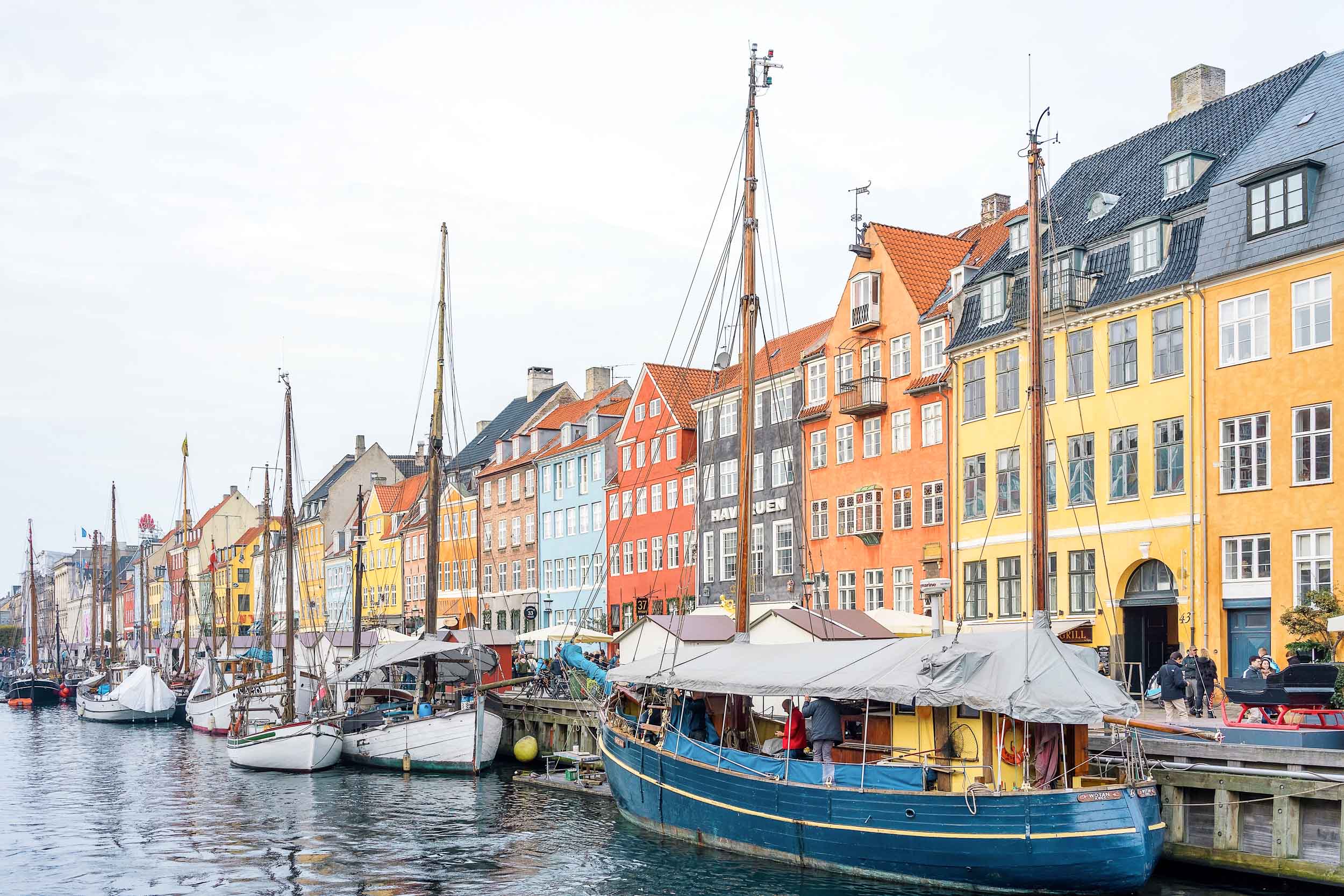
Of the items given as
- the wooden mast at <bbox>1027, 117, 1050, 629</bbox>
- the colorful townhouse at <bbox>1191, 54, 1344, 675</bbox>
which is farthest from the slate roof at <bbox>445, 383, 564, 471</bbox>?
the wooden mast at <bbox>1027, 117, 1050, 629</bbox>

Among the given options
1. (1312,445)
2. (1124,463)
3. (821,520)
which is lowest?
(821,520)

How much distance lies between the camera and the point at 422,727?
138 ft

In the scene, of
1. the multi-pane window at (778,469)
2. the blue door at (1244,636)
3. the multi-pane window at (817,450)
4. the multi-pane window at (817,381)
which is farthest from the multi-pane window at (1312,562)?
the multi-pane window at (778,469)

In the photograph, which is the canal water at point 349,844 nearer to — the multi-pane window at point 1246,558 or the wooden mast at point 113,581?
the multi-pane window at point 1246,558

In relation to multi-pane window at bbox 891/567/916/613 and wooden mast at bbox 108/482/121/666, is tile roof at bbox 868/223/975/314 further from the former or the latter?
wooden mast at bbox 108/482/121/666

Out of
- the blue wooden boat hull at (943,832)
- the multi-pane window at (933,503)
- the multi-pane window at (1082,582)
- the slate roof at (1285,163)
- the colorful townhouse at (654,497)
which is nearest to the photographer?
the blue wooden boat hull at (943,832)

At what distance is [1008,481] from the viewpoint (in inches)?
1706

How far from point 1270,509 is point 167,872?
2668 cm

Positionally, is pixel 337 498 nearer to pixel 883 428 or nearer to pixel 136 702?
pixel 136 702

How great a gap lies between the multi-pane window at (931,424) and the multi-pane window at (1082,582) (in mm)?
7923

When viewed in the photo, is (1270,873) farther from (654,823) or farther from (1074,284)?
(1074,284)

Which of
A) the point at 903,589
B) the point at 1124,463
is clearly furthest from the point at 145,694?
the point at 1124,463

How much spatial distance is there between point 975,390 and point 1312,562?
14.0 metres

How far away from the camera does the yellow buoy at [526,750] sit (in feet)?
145
